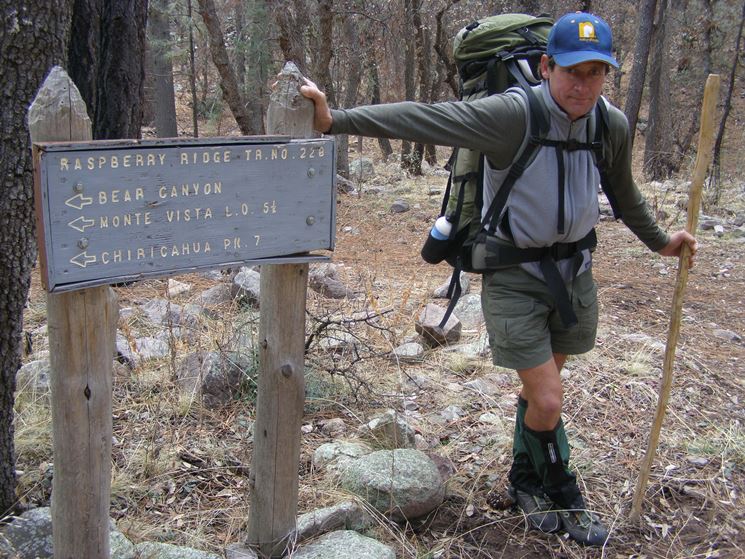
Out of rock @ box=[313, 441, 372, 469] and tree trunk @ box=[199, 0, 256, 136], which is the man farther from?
tree trunk @ box=[199, 0, 256, 136]

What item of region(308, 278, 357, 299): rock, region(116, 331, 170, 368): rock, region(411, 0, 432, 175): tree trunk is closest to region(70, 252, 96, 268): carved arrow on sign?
region(116, 331, 170, 368): rock

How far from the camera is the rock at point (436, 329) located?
5500 millimetres

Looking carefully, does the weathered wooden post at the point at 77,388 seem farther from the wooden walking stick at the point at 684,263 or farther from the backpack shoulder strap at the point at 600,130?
the wooden walking stick at the point at 684,263

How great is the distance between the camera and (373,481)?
3.35 m

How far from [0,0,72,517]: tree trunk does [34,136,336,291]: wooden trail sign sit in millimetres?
1027

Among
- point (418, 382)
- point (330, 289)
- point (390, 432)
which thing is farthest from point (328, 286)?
point (390, 432)

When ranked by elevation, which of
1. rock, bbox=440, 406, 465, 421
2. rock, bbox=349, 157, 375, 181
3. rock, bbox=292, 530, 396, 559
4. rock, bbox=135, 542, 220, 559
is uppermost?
rock, bbox=349, 157, 375, 181

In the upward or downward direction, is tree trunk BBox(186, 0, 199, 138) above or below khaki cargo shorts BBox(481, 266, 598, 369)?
above

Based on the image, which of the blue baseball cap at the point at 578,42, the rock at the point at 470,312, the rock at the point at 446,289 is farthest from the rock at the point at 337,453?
the rock at the point at 446,289

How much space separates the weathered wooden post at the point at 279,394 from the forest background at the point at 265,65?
105 cm

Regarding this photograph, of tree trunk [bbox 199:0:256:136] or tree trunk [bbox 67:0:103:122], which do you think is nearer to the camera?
tree trunk [bbox 67:0:103:122]

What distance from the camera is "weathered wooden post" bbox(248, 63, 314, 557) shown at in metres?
2.65

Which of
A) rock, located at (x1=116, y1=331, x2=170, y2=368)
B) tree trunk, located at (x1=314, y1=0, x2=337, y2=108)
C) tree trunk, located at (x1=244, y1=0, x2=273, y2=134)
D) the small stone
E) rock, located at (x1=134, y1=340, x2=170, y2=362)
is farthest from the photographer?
tree trunk, located at (x1=244, y1=0, x2=273, y2=134)

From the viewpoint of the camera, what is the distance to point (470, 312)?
619 cm
